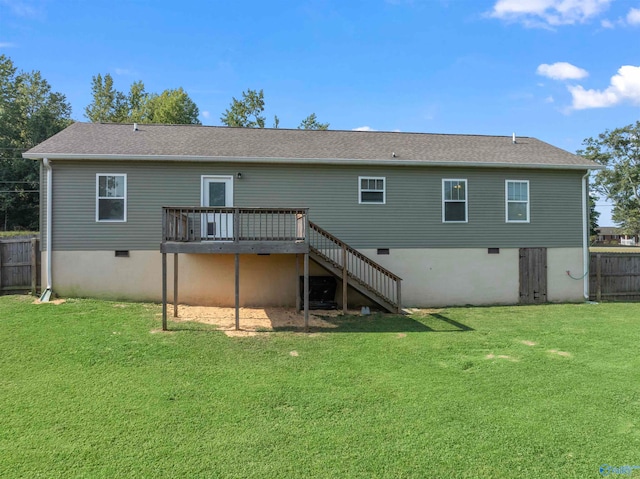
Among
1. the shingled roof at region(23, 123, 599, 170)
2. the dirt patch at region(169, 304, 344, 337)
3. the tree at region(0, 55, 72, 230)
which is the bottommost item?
the dirt patch at region(169, 304, 344, 337)

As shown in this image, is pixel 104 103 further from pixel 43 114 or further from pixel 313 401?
pixel 313 401

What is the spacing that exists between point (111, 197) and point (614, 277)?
14.8 m

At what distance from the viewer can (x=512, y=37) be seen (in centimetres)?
1403

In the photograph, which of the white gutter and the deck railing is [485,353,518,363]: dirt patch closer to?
the deck railing

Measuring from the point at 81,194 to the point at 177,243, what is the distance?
12.8ft

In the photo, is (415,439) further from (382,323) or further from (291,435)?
(382,323)

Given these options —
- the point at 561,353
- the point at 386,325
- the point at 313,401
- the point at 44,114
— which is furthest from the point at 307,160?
the point at 44,114

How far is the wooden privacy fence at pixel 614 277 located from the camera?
37.7 ft

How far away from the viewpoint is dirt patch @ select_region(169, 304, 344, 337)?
7.85 meters

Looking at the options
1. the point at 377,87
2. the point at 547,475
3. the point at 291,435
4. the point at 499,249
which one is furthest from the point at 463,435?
the point at 377,87

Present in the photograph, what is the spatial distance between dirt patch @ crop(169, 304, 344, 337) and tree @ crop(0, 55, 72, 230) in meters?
26.4

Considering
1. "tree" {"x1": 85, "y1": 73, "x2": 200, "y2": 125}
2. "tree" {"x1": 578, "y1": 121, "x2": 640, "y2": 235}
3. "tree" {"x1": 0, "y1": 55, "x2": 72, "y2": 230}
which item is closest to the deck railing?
"tree" {"x1": 85, "y1": 73, "x2": 200, "y2": 125}

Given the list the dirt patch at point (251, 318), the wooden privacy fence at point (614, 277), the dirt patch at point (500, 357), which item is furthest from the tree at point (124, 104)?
the dirt patch at point (500, 357)

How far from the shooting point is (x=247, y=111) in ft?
104
